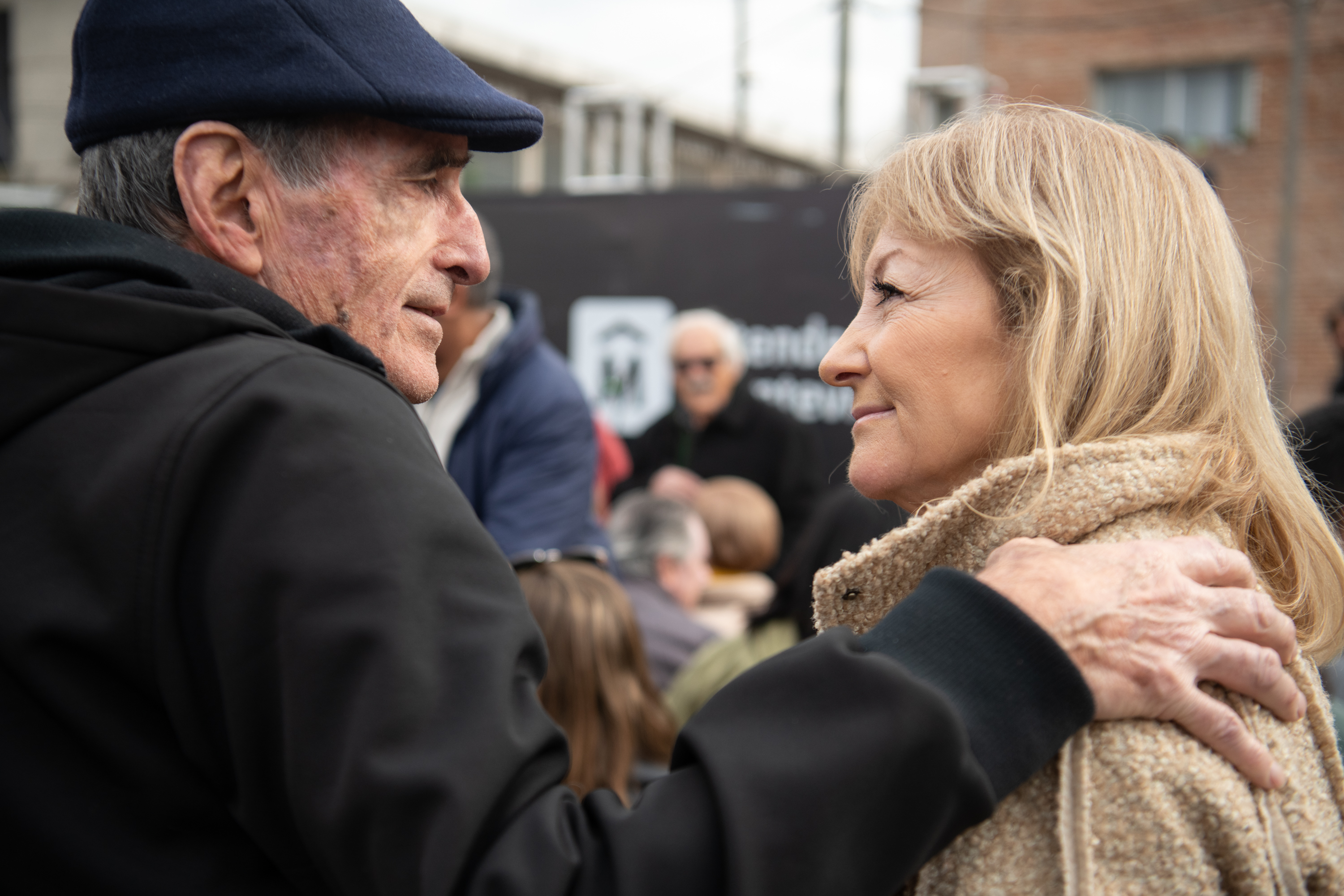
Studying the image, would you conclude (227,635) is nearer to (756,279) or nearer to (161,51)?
(161,51)

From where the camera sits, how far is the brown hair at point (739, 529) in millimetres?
4441

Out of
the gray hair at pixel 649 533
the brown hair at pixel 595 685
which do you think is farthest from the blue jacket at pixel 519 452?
the gray hair at pixel 649 533

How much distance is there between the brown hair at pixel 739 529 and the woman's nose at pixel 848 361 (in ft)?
10.1

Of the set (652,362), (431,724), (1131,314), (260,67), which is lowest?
(652,362)

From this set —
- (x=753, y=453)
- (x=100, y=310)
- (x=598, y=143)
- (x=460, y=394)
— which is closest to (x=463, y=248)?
(x=100, y=310)

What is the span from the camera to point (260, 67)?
3.56 ft

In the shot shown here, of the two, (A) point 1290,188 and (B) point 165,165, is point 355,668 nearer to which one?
(B) point 165,165

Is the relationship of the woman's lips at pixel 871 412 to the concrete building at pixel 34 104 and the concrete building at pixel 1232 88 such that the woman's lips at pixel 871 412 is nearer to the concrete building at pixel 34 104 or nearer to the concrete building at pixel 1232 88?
the concrete building at pixel 34 104

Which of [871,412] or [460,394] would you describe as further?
[460,394]

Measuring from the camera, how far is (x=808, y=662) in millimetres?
948

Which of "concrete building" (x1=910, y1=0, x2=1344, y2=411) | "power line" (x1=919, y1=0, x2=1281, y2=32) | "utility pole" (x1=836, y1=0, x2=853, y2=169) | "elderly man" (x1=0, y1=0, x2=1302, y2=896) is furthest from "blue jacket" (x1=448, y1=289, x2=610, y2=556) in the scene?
"power line" (x1=919, y1=0, x2=1281, y2=32)

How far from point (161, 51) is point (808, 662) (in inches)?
34.2

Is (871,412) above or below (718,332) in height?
above

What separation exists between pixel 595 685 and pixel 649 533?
132cm
